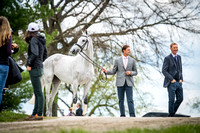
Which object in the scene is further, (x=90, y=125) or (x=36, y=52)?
(x=36, y=52)

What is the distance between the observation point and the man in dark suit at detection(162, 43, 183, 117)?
7.25 m

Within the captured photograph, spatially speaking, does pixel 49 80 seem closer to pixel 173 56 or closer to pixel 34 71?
pixel 34 71

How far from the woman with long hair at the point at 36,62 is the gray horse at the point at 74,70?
74.4 inches

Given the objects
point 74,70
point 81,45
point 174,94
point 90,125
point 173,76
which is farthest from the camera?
point 74,70

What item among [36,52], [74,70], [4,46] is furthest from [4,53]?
[74,70]

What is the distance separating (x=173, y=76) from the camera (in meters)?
7.40

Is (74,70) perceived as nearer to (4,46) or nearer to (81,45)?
(81,45)

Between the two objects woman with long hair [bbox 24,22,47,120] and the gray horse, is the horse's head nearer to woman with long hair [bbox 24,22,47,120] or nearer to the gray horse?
the gray horse

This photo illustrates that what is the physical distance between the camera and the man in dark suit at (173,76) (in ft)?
23.8

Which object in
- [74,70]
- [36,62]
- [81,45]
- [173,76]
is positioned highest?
[81,45]

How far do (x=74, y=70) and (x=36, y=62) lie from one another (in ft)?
8.45

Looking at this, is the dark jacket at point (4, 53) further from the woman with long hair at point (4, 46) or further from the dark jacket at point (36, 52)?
the dark jacket at point (36, 52)

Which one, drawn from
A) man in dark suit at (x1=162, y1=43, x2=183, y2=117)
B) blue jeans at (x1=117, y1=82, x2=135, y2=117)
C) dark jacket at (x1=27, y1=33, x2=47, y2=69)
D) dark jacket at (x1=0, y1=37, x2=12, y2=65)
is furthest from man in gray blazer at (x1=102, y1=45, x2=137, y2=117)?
dark jacket at (x1=0, y1=37, x2=12, y2=65)

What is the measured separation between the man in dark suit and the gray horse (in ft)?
7.54
